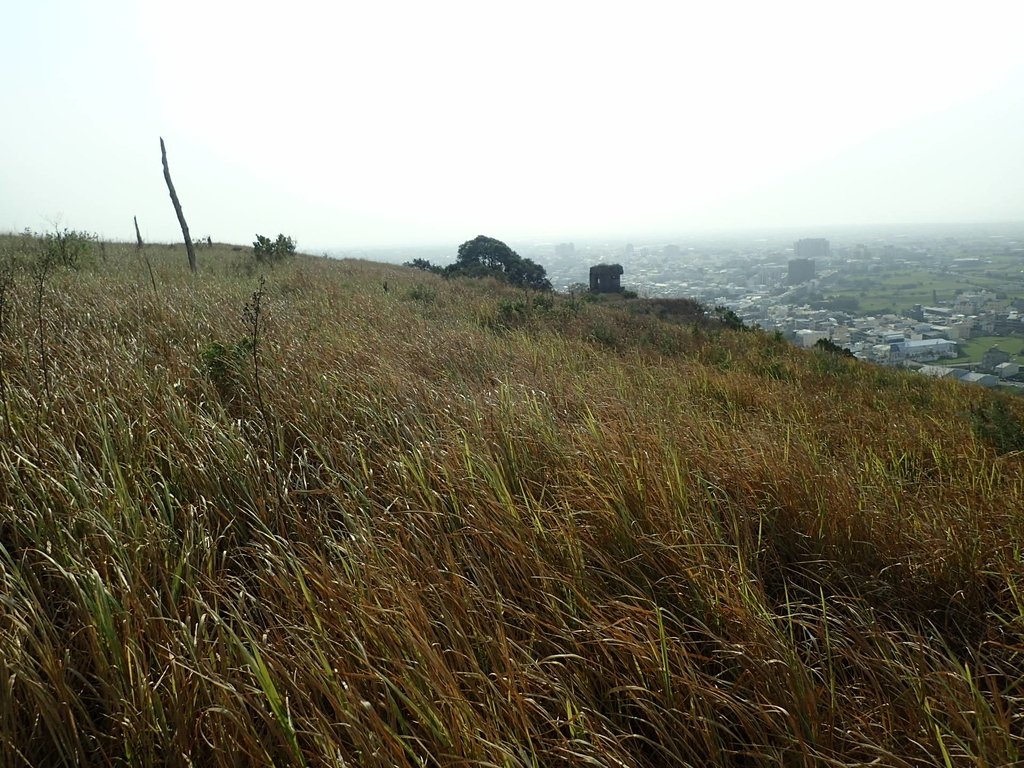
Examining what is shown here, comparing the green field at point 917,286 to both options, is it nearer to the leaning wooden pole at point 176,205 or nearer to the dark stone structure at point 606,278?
the dark stone structure at point 606,278

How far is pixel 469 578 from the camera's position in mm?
1988

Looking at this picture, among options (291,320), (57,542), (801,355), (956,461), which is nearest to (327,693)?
(57,542)

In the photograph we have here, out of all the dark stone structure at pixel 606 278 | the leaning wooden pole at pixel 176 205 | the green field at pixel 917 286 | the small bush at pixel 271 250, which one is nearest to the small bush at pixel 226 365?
the leaning wooden pole at pixel 176 205

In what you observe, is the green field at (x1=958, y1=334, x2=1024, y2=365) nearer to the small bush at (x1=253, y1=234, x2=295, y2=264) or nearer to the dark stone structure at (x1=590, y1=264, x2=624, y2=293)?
the dark stone structure at (x1=590, y1=264, x2=624, y2=293)

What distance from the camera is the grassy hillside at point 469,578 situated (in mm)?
1297

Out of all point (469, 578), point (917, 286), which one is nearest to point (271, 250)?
point (469, 578)

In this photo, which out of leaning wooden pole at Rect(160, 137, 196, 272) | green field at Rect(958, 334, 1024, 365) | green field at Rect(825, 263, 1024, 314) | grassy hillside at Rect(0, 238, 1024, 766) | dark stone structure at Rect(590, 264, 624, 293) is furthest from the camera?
dark stone structure at Rect(590, 264, 624, 293)

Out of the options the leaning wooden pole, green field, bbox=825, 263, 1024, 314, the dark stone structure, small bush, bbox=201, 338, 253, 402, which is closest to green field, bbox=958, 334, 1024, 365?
green field, bbox=825, 263, 1024, 314

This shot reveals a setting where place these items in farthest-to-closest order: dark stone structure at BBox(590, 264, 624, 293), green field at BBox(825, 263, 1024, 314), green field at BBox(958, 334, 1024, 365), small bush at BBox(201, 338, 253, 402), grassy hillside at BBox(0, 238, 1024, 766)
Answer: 1. dark stone structure at BBox(590, 264, 624, 293)
2. green field at BBox(825, 263, 1024, 314)
3. green field at BBox(958, 334, 1024, 365)
4. small bush at BBox(201, 338, 253, 402)
5. grassy hillside at BBox(0, 238, 1024, 766)

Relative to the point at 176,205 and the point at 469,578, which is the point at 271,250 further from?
the point at 469,578

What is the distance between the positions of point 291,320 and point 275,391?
8.77 feet

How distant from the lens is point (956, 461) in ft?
11.1

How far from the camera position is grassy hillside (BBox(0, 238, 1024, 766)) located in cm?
130

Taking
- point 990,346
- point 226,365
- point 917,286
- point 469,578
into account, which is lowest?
point 990,346
